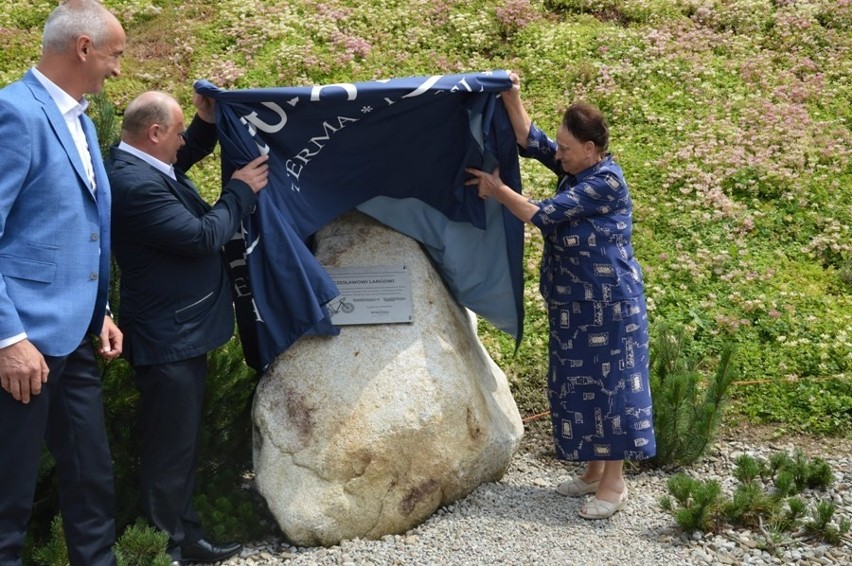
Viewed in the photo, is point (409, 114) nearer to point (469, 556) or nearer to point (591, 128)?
point (591, 128)

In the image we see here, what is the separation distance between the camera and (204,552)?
4684 mm

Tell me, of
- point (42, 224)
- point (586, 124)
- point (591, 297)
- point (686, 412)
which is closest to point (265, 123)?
point (42, 224)

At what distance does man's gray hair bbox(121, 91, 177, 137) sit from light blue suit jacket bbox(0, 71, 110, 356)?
588mm

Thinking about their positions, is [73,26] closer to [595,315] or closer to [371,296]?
[371,296]

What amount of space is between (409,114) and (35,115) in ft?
6.89

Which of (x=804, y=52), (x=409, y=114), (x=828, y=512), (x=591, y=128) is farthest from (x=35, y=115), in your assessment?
(x=804, y=52)

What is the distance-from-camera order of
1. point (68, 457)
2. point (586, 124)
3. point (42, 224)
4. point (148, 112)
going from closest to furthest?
point (42, 224) < point (68, 457) < point (148, 112) < point (586, 124)

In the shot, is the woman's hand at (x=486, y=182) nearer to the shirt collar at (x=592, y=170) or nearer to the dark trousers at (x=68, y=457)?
the shirt collar at (x=592, y=170)

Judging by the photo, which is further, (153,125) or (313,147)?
(313,147)

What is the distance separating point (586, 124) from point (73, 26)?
2.51m

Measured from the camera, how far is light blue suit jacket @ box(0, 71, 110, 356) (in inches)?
138

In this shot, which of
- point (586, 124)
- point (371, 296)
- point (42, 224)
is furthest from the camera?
point (371, 296)

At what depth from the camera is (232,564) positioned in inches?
186

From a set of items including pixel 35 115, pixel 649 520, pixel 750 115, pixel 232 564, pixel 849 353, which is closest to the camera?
pixel 35 115
